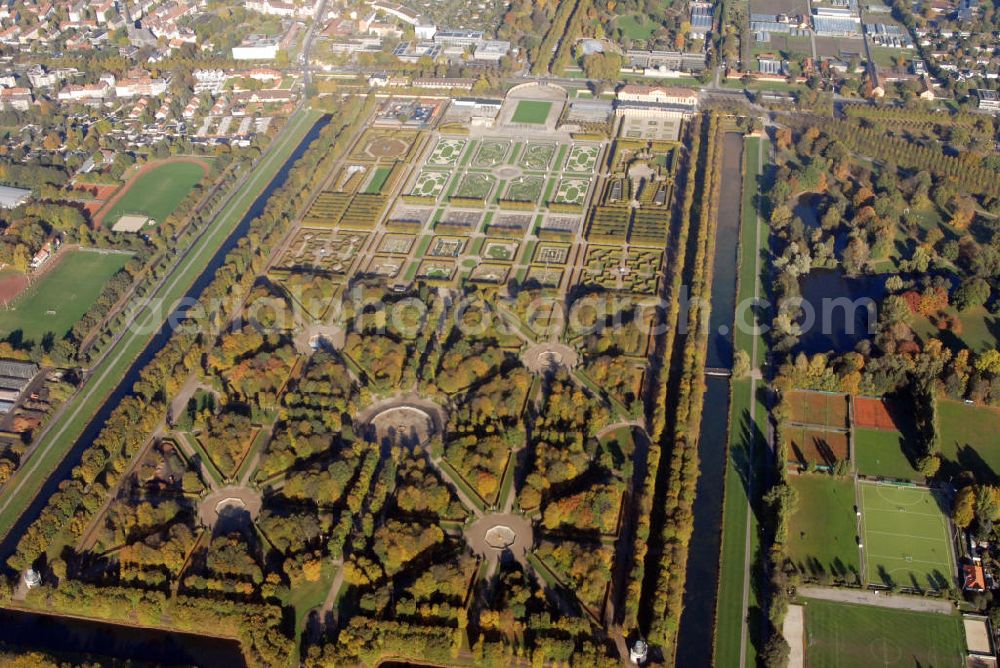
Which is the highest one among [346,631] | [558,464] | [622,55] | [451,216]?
[622,55]

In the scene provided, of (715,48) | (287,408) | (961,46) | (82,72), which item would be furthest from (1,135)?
(961,46)

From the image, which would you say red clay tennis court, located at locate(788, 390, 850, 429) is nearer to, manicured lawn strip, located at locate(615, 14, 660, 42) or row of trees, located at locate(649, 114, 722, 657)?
row of trees, located at locate(649, 114, 722, 657)

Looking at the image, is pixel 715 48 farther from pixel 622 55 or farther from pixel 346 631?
pixel 346 631

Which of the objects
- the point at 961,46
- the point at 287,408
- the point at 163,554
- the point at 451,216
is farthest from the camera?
the point at 961,46

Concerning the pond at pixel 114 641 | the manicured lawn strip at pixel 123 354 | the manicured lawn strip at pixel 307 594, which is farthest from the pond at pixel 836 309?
the manicured lawn strip at pixel 123 354

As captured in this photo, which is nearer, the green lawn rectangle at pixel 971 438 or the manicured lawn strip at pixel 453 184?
the green lawn rectangle at pixel 971 438

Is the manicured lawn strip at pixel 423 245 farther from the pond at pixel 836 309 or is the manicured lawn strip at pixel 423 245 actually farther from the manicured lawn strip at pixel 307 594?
the manicured lawn strip at pixel 307 594

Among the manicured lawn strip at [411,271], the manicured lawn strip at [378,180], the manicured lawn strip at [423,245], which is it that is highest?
the manicured lawn strip at [378,180]

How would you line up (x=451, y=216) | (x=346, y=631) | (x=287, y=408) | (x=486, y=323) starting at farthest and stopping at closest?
(x=451, y=216)
(x=486, y=323)
(x=287, y=408)
(x=346, y=631)
